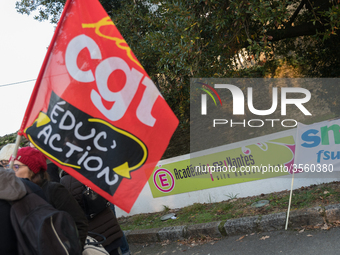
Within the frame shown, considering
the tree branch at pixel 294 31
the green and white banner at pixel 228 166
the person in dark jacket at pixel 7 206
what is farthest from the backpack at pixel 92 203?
the tree branch at pixel 294 31

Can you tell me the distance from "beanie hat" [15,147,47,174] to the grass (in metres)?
4.15

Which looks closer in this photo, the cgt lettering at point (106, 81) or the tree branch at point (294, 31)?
the cgt lettering at point (106, 81)

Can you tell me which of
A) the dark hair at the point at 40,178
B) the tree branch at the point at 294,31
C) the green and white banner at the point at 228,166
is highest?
the tree branch at the point at 294,31

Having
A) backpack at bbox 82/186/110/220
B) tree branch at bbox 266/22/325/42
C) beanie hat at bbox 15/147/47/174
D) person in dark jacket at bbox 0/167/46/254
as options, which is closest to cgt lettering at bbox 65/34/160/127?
beanie hat at bbox 15/147/47/174

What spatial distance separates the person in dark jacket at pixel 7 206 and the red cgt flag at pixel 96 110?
15.6 inches

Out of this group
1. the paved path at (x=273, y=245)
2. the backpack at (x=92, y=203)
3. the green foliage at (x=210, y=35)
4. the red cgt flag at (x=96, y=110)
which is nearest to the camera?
the red cgt flag at (x=96, y=110)

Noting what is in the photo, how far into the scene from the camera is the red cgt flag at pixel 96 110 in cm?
236

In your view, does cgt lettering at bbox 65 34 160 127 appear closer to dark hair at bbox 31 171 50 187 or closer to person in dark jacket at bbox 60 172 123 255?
dark hair at bbox 31 171 50 187

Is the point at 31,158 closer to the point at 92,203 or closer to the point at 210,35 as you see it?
the point at 92,203

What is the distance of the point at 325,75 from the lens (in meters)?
9.09

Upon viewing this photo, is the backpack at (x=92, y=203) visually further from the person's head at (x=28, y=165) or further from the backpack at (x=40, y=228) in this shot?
the backpack at (x=40, y=228)

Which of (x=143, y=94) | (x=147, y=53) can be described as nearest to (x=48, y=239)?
(x=143, y=94)

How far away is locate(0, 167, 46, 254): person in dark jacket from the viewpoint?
6.26 ft

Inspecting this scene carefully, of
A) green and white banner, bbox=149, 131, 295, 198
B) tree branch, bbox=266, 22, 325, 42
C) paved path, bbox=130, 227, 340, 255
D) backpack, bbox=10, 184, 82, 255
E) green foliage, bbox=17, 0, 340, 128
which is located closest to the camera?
backpack, bbox=10, 184, 82, 255
